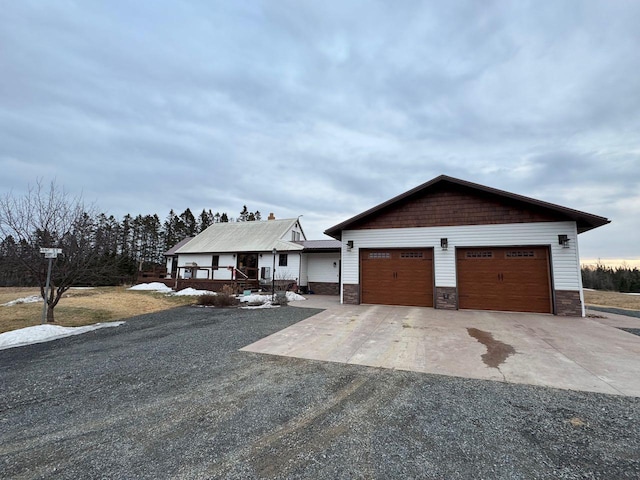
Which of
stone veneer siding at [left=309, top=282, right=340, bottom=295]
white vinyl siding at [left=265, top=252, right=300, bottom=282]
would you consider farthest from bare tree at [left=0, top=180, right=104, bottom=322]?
stone veneer siding at [left=309, top=282, right=340, bottom=295]

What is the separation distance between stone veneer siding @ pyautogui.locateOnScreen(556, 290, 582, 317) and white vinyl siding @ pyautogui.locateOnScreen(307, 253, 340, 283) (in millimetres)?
10621

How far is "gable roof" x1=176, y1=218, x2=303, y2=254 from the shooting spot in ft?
63.0

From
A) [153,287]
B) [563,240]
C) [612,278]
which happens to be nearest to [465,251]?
[563,240]

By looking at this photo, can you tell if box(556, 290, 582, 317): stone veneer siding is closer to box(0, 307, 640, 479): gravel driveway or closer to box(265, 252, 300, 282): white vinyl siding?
box(0, 307, 640, 479): gravel driveway

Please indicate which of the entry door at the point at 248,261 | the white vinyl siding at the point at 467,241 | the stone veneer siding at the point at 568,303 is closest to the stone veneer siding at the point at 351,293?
the white vinyl siding at the point at 467,241

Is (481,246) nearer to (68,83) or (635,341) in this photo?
(635,341)

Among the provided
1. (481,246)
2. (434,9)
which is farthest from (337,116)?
(481,246)

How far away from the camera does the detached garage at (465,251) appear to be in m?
9.02

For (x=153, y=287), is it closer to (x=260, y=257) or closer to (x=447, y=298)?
(x=260, y=257)

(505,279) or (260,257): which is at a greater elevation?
(260,257)

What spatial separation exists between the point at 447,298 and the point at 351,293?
3736mm

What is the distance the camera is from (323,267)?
17453 mm

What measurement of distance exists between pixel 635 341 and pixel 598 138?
10107 millimetres

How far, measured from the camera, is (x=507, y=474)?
1.95m
